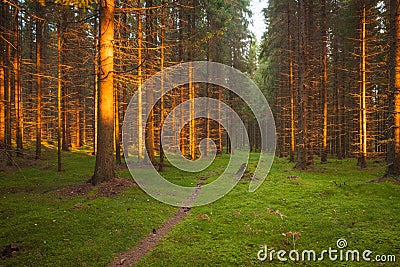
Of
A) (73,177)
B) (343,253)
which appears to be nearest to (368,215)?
(343,253)

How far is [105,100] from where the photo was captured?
10.6m

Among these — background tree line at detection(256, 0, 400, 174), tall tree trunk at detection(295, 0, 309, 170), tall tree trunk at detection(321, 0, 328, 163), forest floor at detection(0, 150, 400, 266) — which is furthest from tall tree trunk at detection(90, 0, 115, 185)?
tall tree trunk at detection(321, 0, 328, 163)

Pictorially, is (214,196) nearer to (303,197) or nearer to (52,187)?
(303,197)

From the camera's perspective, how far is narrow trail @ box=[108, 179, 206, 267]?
5507 mm

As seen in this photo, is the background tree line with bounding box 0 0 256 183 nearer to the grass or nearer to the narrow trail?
the narrow trail

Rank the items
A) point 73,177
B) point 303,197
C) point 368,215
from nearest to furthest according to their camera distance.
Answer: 1. point 368,215
2. point 303,197
3. point 73,177

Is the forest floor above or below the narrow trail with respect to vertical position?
above

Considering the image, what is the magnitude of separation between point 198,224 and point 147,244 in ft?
5.88

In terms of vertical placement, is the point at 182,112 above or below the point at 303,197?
above

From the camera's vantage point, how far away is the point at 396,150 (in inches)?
400

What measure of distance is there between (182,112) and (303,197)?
19159 millimetres

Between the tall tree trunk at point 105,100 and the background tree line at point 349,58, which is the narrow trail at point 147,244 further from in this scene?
the background tree line at point 349,58

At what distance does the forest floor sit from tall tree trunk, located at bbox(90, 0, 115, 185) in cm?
75

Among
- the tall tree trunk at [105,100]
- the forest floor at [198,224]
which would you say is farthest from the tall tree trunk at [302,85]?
the tall tree trunk at [105,100]
